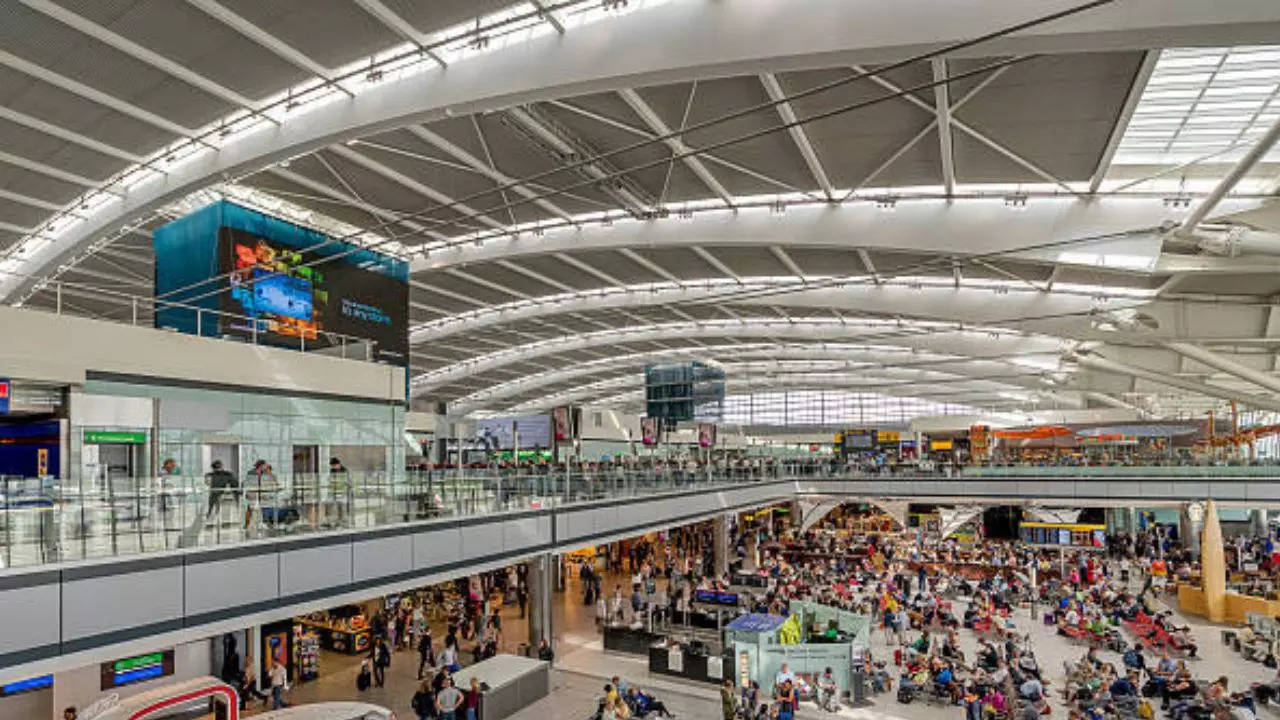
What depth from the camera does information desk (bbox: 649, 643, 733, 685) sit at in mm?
17880

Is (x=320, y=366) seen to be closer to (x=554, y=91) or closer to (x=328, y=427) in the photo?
(x=328, y=427)

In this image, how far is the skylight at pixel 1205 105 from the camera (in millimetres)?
12180

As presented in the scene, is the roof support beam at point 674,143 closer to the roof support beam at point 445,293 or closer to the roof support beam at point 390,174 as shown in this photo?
the roof support beam at point 390,174

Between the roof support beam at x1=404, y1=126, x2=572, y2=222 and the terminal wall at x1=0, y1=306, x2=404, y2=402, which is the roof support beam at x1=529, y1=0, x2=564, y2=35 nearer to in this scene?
the roof support beam at x1=404, y1=126, x2=572, y2=222

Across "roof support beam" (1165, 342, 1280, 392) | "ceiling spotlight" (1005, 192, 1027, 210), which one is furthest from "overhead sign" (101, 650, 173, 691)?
"roof support beam" (1165, 342, 1280, 392)

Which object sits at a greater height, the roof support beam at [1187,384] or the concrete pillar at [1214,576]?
the roof support beam at [1187,384]

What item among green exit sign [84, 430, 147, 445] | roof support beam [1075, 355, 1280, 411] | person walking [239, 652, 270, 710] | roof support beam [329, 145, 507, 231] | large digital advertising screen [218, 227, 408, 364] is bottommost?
person walking [239, 652, 270, 710]

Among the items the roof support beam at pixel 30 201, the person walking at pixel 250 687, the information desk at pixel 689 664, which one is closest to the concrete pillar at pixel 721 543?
the information desk at pixel 689 664

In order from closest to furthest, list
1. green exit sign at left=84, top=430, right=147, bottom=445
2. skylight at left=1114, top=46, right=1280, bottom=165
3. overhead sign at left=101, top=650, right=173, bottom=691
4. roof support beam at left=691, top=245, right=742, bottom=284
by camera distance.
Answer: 1. skylight at left=1114, top=46, right=1280, bottom=165
2. overhead sign at left=101, top=650, right=173, bottom=691
3. green exit sign at left=84, top=430, right=147, bottom=445
4. roof support beam at left=691, top=245, right=742, bottom=284

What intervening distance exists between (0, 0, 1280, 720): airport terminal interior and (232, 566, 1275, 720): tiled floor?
18cm

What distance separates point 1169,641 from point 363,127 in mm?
24447

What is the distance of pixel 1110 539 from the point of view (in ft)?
131

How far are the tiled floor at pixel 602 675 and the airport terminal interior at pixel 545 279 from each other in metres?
0.18

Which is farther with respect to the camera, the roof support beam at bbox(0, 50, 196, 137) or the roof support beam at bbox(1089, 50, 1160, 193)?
the roof support beam at bbox(0, 50, 196, 137)
